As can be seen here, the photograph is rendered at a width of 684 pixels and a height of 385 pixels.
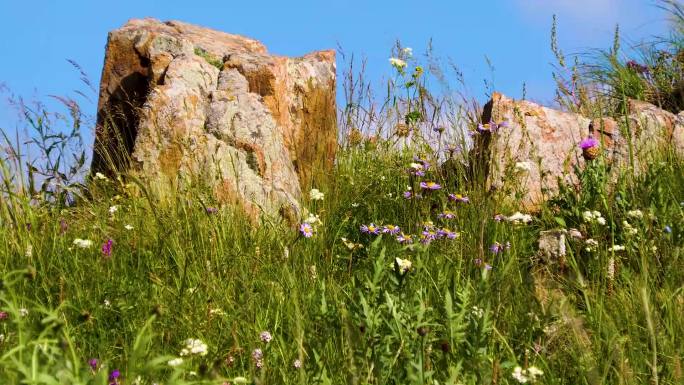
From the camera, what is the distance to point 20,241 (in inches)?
167

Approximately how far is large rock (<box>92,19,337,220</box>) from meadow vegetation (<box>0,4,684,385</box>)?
0.26 meters

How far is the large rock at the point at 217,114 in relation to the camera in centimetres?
516

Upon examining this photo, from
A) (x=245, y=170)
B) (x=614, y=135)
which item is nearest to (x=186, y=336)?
(x=245, y=170)

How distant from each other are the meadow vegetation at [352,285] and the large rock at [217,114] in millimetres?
261

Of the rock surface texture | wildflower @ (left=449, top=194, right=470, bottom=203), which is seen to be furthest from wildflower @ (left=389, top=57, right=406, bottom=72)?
wildflower @ (left=449, top=194, right=470, bottom=203)

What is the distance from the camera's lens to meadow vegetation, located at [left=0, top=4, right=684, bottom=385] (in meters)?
2.44

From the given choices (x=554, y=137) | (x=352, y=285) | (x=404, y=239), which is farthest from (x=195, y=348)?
(x=554, y=137)

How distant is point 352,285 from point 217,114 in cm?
255

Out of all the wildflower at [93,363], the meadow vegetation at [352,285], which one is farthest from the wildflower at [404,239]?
the wildflower at [93,363]

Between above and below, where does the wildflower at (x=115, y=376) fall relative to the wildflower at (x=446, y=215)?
below

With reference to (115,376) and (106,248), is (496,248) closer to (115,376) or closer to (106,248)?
(106,248)

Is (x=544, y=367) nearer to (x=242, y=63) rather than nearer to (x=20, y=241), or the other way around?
(x=20, y=241)

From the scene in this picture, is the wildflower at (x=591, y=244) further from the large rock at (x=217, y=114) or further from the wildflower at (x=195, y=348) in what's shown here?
the wildflower at (x=195, y=348)

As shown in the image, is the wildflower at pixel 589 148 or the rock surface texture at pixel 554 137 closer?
the wildflower at pixel 589 148
